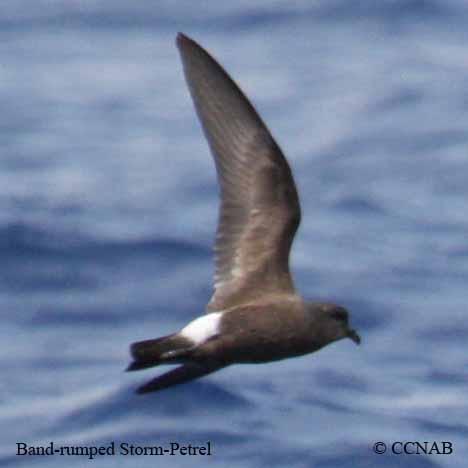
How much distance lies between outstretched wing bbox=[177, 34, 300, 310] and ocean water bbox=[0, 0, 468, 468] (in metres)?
4.31

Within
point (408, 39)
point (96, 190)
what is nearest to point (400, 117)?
point (408, 39)

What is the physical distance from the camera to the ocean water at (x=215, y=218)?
15750 mm

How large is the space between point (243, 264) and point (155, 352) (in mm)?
1261

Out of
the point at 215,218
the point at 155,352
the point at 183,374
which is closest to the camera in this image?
the point at 155,352

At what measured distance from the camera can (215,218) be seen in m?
18.9

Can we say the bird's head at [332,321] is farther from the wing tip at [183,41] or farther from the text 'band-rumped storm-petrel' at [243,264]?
the wing tip at [183,41]

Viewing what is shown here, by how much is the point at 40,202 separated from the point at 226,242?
8.18 meters

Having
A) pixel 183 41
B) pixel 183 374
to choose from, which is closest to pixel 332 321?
pixel 183 374

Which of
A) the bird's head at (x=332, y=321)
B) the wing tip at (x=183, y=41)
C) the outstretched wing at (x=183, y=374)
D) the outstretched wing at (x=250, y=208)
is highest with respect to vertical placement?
the wing tip at (x=183, y=41)

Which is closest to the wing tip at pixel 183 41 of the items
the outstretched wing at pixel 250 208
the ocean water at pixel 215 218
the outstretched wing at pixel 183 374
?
the outstretched wing at pixel 250 208

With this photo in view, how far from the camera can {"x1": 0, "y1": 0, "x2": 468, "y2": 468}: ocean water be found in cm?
1575

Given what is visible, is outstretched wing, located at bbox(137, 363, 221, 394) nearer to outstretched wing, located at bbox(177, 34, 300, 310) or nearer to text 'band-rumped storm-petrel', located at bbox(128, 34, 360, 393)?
text 'band-rumped storm-petrel', located at bbox(128, 34, 360, 393)

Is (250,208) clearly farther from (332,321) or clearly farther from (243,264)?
(332,321)

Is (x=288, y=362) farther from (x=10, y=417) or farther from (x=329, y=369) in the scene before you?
(x=10, y=417)
